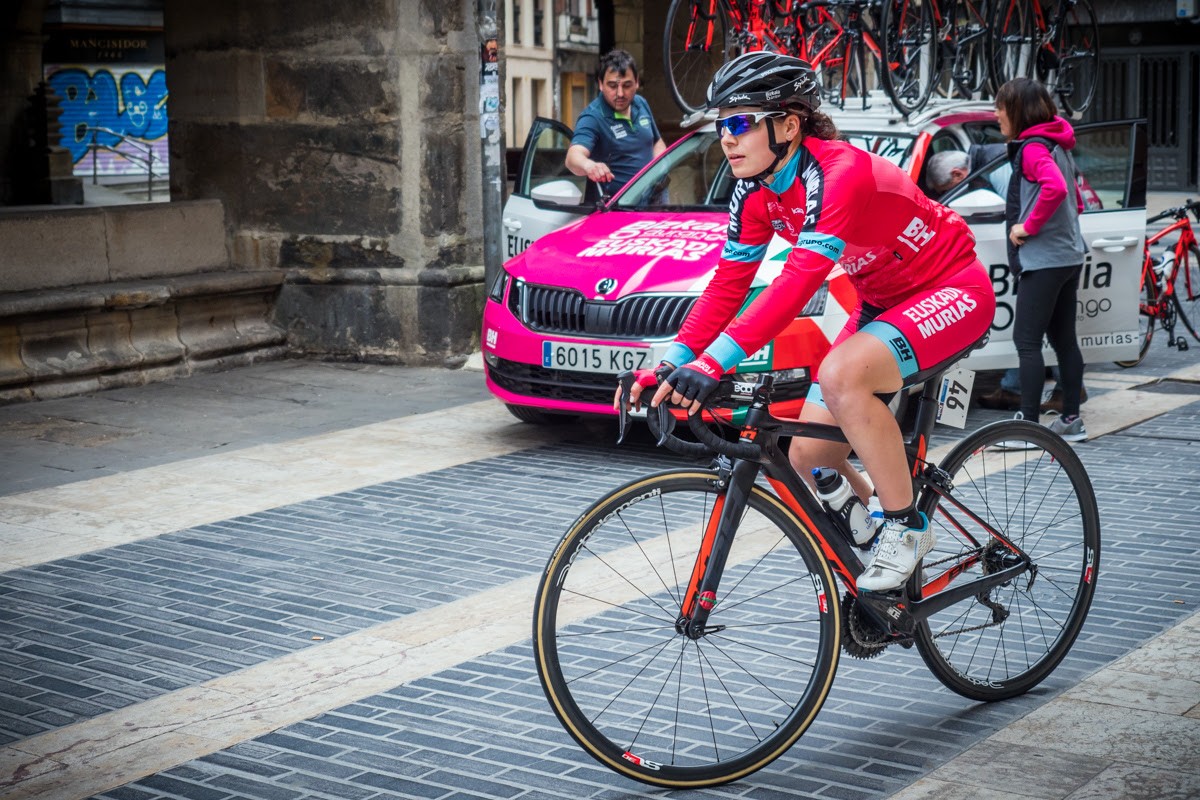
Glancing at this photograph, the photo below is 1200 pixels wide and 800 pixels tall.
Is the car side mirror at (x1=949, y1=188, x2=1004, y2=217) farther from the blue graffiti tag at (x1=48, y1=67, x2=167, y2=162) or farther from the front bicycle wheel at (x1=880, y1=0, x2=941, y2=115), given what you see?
the blue graffiti tag at (x1=48, y1=67, x2=167, y2=162)

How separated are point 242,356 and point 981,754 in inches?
317

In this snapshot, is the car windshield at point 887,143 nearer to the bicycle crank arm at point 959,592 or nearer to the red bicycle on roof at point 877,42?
the red bicycle on roof at point 877,42

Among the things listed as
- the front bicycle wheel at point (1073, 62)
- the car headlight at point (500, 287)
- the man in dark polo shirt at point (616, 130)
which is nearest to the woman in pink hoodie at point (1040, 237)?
the man in dark polo shirt at point (616, 130)

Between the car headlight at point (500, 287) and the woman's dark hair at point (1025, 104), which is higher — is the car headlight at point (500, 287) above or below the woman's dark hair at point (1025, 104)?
below

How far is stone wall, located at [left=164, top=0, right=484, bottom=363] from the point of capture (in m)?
11.2

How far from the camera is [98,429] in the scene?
9.04 m

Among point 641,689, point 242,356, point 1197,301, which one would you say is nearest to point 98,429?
point 242,356

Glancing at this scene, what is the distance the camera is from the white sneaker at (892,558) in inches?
165

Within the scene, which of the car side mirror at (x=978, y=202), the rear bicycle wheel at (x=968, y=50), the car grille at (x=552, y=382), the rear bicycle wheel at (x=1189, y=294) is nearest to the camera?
the car grille at (x=552, y=382)

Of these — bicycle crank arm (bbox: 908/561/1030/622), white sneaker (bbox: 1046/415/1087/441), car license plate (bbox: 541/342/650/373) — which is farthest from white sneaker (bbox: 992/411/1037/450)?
white sneaker (bbox: 1046/415/1087/441)

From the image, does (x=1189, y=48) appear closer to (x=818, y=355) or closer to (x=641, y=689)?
(x=818, y=355)

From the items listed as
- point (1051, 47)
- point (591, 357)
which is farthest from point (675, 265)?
point (1051, 47)

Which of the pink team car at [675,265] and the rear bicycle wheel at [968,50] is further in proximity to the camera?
the rear bicycle wheel at [968,50]

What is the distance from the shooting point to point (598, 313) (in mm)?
7969
